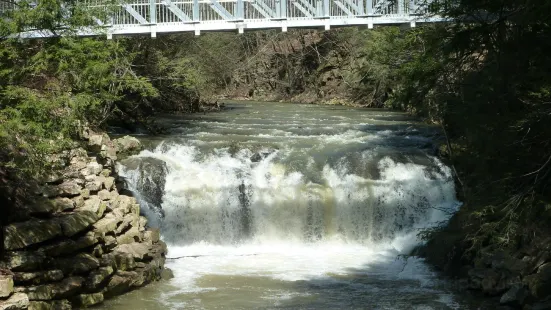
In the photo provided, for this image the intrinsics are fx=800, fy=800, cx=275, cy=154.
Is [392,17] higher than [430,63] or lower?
higher

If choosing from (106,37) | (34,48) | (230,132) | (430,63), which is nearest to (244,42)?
(230,132)

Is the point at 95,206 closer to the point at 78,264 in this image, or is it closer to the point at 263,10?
the point at 78,264

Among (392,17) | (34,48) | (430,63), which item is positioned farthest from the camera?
(392,17)

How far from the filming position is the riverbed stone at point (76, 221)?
13.9 m

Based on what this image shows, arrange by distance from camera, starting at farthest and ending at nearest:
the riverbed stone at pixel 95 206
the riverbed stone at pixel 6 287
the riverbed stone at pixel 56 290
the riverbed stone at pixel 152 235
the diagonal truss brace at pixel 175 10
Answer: the diagonal truss brace at pixel 175 10 < the riverbed stone at pixel 152 235 < the riverbed stone at pixel 95 206 < the riverbed stone at pixel 56 290 < the riverbed stone at pixel 6 287

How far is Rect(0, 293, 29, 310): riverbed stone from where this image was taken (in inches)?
458

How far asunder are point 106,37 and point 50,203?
713 centimetres

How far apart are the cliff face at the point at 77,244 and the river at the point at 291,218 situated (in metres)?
0.47

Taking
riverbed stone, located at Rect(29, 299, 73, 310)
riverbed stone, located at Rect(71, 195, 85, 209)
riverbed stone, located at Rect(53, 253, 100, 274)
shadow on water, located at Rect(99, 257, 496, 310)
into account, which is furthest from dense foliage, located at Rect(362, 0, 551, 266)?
riverbed stone, located at Rect(71, 195, 85, 209)

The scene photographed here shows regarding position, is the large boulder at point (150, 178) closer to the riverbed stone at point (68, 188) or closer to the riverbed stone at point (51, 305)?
the riverbed stone at point (68, 188)

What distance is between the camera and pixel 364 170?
19.5 meters

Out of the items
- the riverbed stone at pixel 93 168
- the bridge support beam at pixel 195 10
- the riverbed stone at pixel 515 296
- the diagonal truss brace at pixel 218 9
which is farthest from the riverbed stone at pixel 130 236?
the diagonal truss brace at pixel 218 9

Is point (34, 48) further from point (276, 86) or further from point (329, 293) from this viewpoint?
point (276, 86)

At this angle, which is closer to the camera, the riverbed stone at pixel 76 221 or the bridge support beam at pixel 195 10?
the riverbed stone at pixel 76 221
